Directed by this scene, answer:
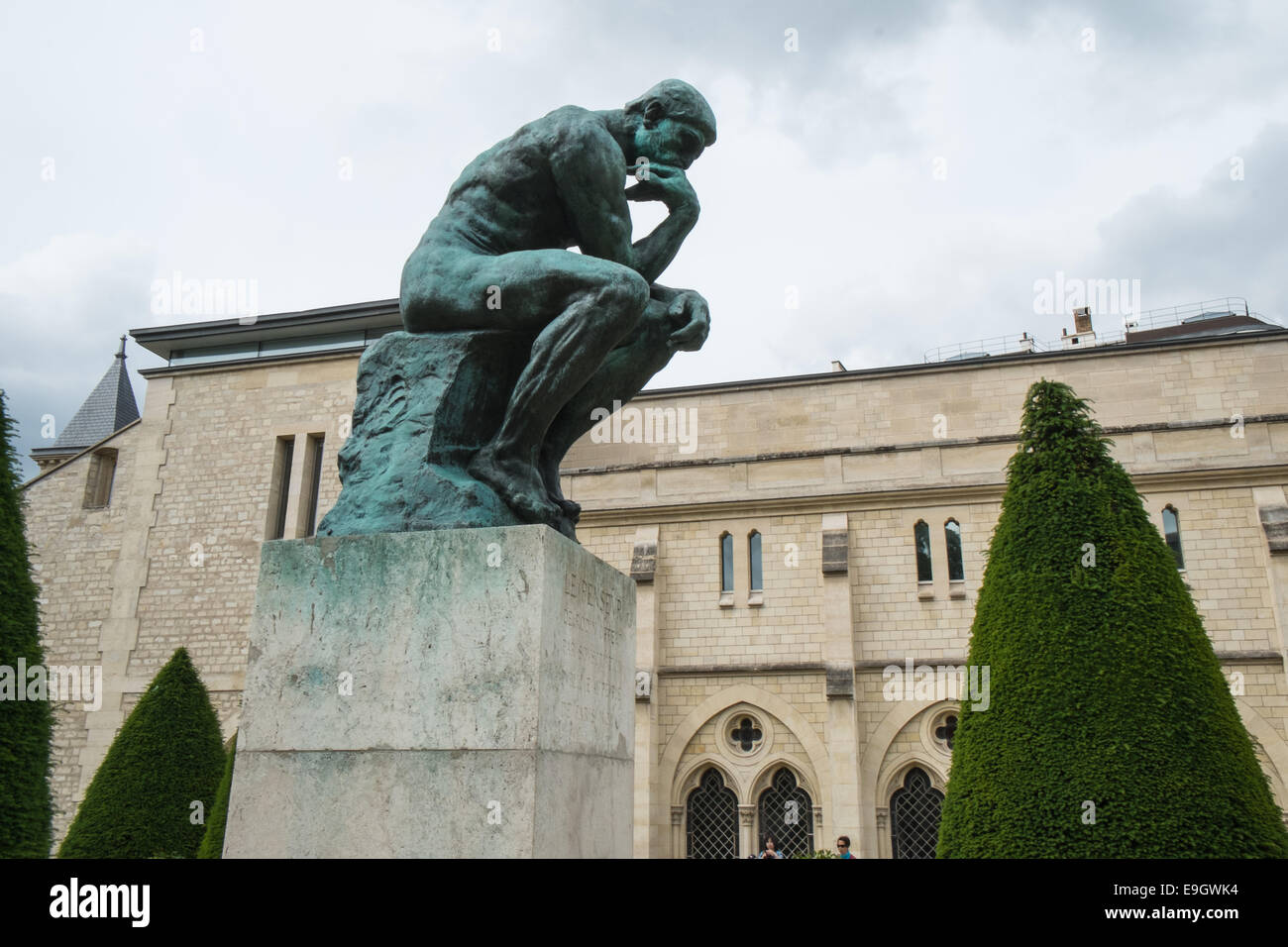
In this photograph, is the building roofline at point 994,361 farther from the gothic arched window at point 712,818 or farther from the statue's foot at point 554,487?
the statue's foot at point 554,487

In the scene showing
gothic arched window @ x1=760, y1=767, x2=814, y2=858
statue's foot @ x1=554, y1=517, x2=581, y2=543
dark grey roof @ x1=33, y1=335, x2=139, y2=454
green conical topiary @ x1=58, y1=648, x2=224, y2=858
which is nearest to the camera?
statue's foot @ x1=554, y1=517, x2=581, y2=543

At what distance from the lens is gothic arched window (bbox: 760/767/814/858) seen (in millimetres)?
19438

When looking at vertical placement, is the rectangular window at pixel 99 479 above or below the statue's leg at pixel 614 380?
above

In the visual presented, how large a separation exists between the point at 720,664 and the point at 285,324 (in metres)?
15.2

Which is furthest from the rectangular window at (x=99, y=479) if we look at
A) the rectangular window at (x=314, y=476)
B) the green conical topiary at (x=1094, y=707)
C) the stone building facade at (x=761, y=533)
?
the green conical topiary at (x=1094, y=707)

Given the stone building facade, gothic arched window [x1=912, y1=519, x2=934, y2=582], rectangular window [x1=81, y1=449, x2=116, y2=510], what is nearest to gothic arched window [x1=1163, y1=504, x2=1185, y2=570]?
the stone building facade

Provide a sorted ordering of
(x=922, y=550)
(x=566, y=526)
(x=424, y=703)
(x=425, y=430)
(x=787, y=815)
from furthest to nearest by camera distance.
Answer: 1. (x=922, y=550)
2. (x=787, y=815)
3. (x=566, y=526)
4. (x=425, y=430)
5. (x=424, y=703)

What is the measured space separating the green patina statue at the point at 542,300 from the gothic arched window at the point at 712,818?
684 inches

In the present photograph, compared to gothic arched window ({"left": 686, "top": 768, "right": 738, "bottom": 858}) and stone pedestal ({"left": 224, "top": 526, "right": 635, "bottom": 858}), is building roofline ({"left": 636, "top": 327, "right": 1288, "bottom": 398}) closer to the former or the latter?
gothic arched window ({"left": 686, "top": 768, "right": 738, "bottom": 858})

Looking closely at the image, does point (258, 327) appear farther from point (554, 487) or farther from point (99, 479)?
point (554, 487)

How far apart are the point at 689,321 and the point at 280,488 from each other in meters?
23.1

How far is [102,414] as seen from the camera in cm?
3916

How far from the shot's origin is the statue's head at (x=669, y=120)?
159 inches

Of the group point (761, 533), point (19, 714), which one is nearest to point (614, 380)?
point (19, 714)
